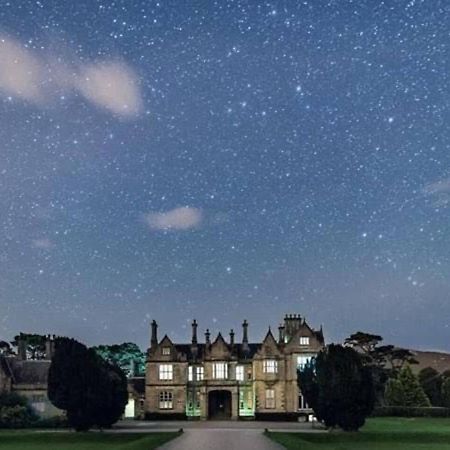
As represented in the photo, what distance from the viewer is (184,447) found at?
3681 cm

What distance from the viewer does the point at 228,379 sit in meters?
89.0

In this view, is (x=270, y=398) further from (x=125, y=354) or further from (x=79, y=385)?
(x=125, y=354)

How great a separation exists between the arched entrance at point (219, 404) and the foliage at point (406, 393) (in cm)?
1819

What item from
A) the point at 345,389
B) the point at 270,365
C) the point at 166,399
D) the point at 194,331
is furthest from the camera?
the point at 194,331

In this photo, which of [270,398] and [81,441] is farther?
[270,398]

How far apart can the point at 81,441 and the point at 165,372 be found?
44736 mm

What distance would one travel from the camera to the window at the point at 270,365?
292ft

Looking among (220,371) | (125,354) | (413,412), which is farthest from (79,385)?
(125,354)

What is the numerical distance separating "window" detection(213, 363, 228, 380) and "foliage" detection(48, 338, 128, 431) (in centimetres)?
3245

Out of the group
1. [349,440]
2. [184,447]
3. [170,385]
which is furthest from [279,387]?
[184,447]

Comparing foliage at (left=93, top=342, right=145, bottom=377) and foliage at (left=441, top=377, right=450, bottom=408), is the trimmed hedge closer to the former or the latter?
foliage at (left=441, top=377, right=450, bottom=408)

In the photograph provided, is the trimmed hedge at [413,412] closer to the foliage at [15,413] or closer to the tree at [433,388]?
the tree at [433,388]

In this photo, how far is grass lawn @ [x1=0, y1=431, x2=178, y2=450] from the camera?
3919cm

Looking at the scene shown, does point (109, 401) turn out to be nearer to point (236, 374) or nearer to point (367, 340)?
point (236, 374)
